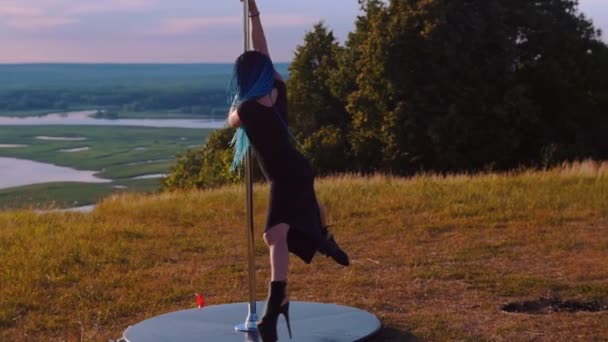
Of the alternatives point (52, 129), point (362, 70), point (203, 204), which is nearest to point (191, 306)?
point (203, 204)

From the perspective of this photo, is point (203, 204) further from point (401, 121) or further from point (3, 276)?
point (401, 121)

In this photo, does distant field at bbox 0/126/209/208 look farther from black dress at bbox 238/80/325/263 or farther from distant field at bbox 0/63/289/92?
black dress at bbox 238/80/325/263

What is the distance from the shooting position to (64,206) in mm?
16531

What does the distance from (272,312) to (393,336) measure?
133 centimetres

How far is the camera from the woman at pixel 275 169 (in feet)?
19.9

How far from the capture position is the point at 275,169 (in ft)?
20.0

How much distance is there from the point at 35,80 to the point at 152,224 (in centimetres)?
4390

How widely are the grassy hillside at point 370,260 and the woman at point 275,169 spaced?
124 centimetres

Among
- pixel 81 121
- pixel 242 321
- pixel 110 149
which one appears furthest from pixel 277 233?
pixel 81 121

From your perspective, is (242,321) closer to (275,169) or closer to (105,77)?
(275,169)

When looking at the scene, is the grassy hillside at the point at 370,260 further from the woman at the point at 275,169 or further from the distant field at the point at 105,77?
the distant field at the point at 105,77

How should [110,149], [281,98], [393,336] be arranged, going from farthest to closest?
[110,149] → [393,336] → [281,98]

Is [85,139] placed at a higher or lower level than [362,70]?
lower

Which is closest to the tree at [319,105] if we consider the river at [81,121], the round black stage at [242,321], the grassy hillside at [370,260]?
the river at [81,121]
